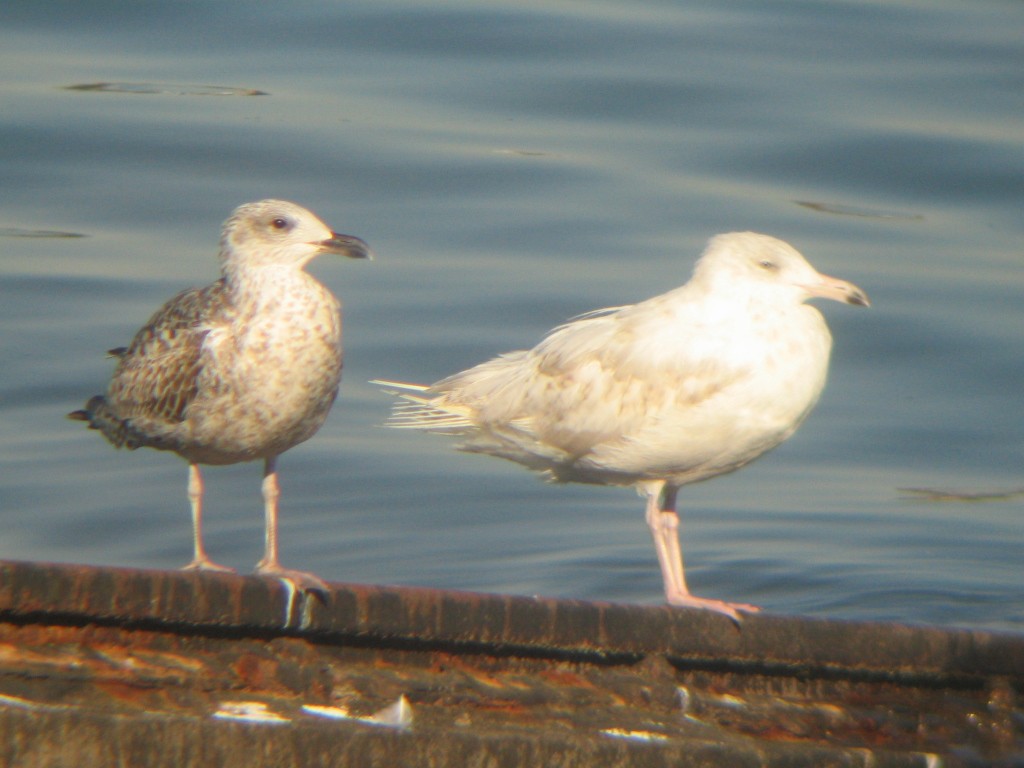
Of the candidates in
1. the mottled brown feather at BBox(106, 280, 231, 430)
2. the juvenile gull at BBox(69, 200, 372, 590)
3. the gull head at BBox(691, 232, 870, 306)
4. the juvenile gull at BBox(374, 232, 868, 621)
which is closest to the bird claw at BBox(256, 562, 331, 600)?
the juvenile gull at BBox(69, 200, 372, 590)

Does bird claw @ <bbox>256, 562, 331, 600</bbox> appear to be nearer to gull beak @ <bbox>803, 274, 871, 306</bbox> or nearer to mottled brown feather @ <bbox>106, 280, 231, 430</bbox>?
mottled brown feather @ <bbox>106, 280, 231, 430</bbox>

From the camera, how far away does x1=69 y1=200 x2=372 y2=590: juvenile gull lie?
6.53 meters

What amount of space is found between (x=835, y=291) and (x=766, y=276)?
29 centimetres

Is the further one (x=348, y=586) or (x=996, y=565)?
(x=996, y=565)

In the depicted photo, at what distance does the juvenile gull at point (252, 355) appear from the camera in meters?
6.53

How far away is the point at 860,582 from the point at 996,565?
1097 mm

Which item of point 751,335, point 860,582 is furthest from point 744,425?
point 860,582

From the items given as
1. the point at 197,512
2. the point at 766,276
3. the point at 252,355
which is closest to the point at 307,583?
the point at 252,355

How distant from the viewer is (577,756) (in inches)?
183

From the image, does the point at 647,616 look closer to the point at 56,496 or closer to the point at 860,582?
the point at 860,582

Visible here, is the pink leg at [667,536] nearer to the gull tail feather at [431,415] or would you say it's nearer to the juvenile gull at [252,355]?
the gull tail feather at [431,415]

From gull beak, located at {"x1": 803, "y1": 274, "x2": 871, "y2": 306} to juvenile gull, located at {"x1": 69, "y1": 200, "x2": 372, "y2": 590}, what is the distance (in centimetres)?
187

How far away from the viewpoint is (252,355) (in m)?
6.55

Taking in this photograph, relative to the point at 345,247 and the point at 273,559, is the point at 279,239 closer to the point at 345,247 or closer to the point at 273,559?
the point at 345,247
